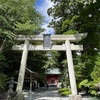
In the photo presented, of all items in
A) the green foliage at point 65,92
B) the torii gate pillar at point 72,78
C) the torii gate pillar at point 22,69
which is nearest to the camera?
the torii gate pillar at point 72,78

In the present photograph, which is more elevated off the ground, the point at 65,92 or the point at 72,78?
the point at 72,78

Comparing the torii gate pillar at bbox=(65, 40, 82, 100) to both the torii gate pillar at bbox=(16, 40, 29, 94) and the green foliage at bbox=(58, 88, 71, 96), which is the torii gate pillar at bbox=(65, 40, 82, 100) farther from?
the green foliage at bbox=(58, 88, 71, 96)

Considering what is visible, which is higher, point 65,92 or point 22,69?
point 22,69

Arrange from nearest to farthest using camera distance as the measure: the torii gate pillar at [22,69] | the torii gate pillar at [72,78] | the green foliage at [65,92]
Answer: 1. the torii gate pillar at [72,78]
2. the torii gate pillar at [22,69]
3. the green foliage at [65,92]

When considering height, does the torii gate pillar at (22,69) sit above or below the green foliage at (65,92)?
above

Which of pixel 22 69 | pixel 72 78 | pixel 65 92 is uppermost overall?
pixel 22 69

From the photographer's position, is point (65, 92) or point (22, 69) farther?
point (65, 92)

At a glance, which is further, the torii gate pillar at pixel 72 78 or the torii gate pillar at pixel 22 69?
the torii gate pillar at pixel 22 69

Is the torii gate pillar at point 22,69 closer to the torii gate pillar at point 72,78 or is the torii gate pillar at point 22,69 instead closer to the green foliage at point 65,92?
the torii gate pillar at point 72,78

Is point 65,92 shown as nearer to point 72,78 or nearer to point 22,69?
point 72,78

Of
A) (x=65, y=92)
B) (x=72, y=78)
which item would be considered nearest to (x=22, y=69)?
(x=72, y=78)

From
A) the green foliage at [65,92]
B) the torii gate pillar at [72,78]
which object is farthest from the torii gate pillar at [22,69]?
the green foliage at [65,92]

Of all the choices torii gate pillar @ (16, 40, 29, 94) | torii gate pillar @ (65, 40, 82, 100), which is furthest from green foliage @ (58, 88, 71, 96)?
torii gate pillar @ (16, 40, 29, 94)

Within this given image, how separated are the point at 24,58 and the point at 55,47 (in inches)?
107
